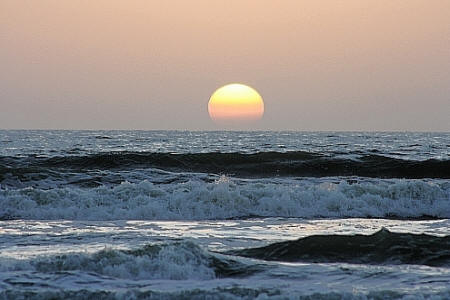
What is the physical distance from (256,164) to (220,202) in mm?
13215

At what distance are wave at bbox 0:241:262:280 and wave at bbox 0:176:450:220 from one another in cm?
690

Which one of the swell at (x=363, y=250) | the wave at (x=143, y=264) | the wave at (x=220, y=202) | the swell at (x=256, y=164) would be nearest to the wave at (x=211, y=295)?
the wave at (x=143, y=264)

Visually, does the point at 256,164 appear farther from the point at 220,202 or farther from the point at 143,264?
the point at 143,264

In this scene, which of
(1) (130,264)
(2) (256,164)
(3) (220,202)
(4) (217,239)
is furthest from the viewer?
(2) (256,164)

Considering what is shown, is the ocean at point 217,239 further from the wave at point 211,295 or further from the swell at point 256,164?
the swell at point 256,164

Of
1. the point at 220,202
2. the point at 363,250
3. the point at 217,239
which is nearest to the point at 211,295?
the point at 363,250

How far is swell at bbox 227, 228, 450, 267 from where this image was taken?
1084cm

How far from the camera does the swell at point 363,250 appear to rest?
10.8 meters

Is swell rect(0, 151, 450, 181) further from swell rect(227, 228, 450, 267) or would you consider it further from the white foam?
the white foam

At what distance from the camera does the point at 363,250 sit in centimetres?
1136

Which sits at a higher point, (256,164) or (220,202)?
(256,164)

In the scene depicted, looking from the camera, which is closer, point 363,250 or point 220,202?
point 363,250

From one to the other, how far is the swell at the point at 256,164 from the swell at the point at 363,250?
663 inches

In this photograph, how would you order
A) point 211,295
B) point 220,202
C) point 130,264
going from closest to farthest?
point 211,295
point 130,264
point 220,202
